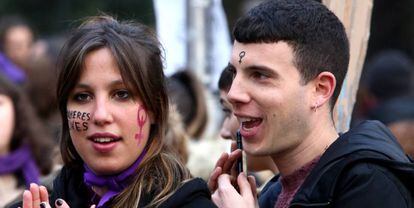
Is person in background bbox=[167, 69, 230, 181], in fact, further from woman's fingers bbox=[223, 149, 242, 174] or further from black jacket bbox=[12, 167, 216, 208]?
black jacket bbox=[12, 167, 216, 208]

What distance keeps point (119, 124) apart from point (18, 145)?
3.05 meters

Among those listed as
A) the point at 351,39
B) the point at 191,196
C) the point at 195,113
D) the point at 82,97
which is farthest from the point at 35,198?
the point at 195,113

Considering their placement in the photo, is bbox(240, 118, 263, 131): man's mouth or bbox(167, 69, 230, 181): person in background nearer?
bbox(240, 118, 263, 131): man's mouth

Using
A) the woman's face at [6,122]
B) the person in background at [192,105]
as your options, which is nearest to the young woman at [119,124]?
the woman's face at [6,122]

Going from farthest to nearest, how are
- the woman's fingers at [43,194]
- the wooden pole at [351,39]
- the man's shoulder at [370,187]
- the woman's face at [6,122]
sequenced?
the woman's face at [6,122] < the wooden pole at [351,39] < the woman's fingers at [43,194] < the man's shoulder at [370,187]

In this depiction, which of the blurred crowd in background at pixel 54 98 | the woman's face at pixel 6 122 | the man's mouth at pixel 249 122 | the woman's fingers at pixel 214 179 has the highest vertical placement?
the man's mouth at pixel 249 122

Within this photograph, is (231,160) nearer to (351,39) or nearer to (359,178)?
(359,178)

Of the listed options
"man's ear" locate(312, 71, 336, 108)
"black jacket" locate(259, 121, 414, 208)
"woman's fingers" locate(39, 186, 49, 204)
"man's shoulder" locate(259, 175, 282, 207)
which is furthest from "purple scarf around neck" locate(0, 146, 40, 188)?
"black jacket" locate(259, 121, 414, 208)

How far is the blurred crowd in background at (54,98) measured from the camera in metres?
6.70

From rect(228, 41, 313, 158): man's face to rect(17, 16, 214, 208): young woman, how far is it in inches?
12.1

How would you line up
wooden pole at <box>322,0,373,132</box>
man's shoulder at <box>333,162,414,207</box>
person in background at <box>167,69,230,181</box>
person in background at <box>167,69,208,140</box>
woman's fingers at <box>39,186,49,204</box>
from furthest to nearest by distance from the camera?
1. person in background at <box>167,69,208,140</box>
2. person in background at <box>167,69,230,181</box>
3. wooden pole at <box>322,0,373,132</box>
4. woman's fingers at <box>39,186,49,204</box>
5. man's shoulder at <box>333,162,414,207</box>

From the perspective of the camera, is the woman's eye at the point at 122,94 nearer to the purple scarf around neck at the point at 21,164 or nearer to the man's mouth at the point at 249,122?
the man's mouth at the point at 249,122

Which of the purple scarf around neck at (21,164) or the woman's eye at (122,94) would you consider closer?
the woman's eye at (122,94)

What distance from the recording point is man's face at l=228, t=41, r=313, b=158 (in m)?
3.96
